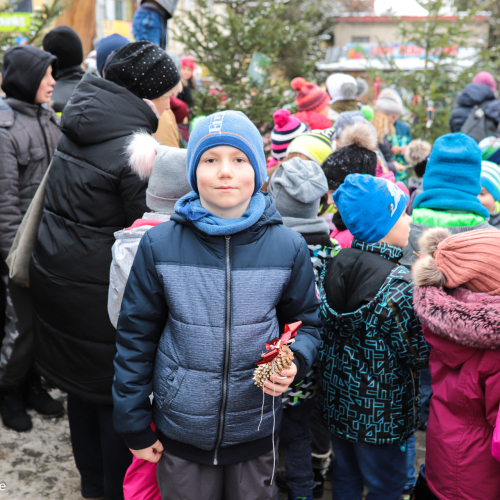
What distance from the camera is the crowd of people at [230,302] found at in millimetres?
1927

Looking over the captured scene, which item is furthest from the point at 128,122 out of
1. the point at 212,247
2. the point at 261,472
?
the point at 261,472

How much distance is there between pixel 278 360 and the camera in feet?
5.98

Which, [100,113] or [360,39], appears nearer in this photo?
[100,113]

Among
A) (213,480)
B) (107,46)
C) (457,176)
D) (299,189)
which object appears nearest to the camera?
(213,480)

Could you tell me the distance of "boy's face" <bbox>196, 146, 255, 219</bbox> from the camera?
191cm

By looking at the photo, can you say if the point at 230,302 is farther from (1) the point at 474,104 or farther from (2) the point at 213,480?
(1) the point at 474,104

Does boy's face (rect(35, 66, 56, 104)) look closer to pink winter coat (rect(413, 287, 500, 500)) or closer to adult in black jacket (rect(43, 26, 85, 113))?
adult in black jacket (rect(43, 26, 85, 113))

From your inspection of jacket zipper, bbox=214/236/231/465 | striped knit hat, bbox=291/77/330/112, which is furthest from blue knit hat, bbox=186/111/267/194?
striped knit hat, bbox=291/77/330/112

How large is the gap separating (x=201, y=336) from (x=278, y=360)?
0.29m

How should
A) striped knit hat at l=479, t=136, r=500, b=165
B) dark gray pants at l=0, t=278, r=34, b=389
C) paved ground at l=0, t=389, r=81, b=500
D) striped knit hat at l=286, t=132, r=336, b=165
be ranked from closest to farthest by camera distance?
paved ground at l=0, t=389, r=81, b=500
dark gray pants at l=0, t=278, r=34, b=389
striped knit hat at l=286, t=132, r=336, b=165
striped knit hat at l=479, t=136, r=500, b=165

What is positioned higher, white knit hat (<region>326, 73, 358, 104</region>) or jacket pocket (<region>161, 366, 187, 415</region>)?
white knit hat (<region>326, 73, 358, 104</region>)

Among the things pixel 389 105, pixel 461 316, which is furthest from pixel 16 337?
pixel 389 105

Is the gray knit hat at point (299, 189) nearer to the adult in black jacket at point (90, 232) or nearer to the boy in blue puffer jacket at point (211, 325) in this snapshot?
the adult in black jacket at point (90, 232)

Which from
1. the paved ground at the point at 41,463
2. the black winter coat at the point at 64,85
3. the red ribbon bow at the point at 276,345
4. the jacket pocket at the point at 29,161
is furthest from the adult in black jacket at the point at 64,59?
the red ribbon bow at the point at 276,345
